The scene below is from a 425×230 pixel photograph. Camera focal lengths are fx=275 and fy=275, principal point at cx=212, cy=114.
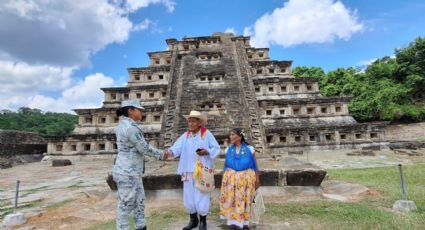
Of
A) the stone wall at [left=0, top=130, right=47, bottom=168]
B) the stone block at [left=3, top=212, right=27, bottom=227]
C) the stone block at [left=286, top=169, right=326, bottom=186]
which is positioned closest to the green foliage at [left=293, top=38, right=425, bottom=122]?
the stone block at [left=286, top=169, right=326, bottom=186]

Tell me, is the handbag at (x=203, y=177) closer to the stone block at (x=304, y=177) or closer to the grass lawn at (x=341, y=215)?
the grass lawn at (x=341, y=215)

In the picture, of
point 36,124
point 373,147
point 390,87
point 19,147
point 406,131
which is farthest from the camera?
point 36,124

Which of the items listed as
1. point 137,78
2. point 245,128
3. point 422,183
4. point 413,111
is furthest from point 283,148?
point 413,111

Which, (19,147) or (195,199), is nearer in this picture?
(195,199)

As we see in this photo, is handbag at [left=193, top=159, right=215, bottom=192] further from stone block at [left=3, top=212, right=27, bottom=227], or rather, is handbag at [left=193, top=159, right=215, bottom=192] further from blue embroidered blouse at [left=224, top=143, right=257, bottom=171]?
stone block at [left=3, top=212, right=27, bottom=227]

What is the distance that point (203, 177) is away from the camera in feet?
12.3

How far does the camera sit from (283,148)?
Result: 1399 cm

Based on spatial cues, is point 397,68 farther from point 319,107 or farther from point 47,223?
point 47,223

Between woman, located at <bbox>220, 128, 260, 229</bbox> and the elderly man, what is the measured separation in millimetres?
250

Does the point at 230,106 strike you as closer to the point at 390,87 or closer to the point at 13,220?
the point at 13,220

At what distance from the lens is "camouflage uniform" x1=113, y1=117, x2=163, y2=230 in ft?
10.8

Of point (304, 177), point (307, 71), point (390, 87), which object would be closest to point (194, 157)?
point (304, 177)

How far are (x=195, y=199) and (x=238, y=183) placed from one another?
63 cm

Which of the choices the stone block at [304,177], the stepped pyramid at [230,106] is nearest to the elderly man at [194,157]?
the stone block at [304,177]
